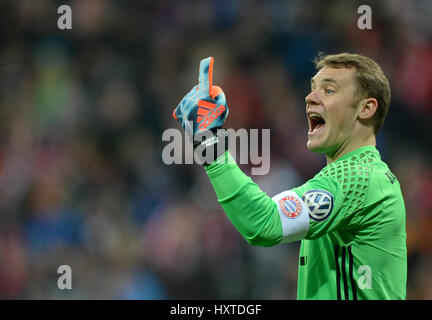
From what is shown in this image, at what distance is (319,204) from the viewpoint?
2510 mm

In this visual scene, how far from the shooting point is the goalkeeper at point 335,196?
249 centimetres

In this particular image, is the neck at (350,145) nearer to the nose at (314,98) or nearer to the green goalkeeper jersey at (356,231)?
the green goalkeeper jersey at (356,231)

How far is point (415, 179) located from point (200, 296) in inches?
95.2

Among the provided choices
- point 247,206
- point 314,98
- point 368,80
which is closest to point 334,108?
point 314,98

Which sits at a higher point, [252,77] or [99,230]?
[252,77]

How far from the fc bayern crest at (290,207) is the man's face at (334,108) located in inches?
16.6

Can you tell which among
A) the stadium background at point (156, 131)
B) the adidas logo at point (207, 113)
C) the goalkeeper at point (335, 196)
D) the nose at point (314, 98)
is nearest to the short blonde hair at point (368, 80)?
the goalkeeper at point (335, 196)

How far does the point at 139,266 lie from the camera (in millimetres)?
6363

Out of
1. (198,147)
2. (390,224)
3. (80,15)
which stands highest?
(80,15)

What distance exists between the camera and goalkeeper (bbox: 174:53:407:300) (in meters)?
2.49
